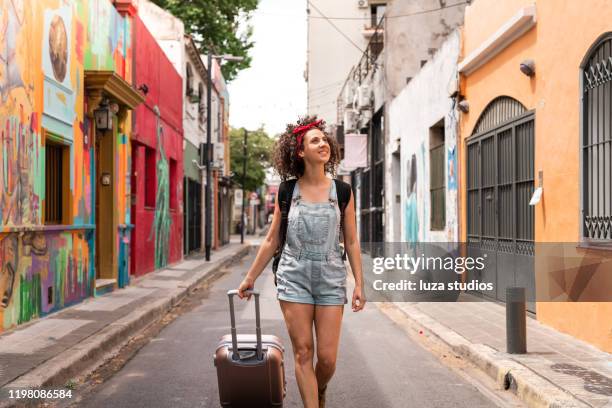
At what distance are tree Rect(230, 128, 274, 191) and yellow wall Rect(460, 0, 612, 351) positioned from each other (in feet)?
151

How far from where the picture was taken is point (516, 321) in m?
6.95

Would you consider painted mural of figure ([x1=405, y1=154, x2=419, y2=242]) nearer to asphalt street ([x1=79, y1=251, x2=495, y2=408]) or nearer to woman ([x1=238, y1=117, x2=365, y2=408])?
asphalt street ([x1=79, y1=251, x2=495, y2=408])

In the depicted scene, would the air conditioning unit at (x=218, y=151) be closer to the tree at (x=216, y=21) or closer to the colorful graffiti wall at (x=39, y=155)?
the tree at (x=216, y=21)

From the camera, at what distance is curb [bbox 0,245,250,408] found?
19.4 ft

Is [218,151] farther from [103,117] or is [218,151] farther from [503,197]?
[503,197]

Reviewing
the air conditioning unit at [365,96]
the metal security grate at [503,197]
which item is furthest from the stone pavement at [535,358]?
the air conditioning unit at [365,96]

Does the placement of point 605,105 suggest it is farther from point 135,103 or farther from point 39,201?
point 135,103

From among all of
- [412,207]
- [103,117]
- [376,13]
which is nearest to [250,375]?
[103,117]

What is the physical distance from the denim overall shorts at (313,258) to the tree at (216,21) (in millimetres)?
25247

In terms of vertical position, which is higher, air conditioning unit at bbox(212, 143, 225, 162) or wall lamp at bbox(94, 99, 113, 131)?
air conditioning unit at bbox(212, 143, 225, 162)

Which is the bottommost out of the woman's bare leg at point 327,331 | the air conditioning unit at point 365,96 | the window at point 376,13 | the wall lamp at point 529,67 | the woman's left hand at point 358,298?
the woman's bare leg at point 327,331

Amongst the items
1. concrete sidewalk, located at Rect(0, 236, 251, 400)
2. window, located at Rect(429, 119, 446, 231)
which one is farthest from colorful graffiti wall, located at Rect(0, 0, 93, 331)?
window, located at Rect(429, 119, 446, 231)

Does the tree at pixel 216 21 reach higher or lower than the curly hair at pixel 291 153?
higher

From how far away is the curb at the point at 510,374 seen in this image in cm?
534
